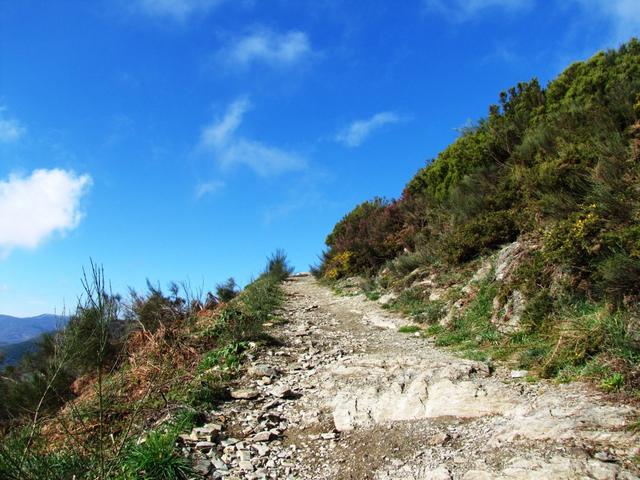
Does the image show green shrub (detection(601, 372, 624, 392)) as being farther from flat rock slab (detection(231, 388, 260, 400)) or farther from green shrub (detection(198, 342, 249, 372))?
green shrub (detection(198, 342, 249, 372))

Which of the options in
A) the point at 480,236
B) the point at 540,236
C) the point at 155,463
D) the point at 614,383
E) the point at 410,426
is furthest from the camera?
the point at 480,236

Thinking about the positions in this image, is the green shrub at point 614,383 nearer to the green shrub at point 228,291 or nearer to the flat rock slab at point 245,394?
the flat rock slab at point 245,394

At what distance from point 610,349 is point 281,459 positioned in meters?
3.56

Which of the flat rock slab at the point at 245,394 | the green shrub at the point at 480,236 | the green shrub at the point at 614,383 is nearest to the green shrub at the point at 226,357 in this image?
the flat rock slab at the point at 245,394

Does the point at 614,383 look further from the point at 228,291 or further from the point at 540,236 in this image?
the point at 228,291

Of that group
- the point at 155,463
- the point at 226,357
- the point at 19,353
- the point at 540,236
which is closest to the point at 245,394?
the point at 226,357

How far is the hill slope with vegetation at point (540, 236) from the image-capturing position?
506 centimetres

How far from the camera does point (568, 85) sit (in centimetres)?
1220

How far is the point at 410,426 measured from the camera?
4281 millimetres

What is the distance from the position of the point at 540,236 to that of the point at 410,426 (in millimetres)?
4847

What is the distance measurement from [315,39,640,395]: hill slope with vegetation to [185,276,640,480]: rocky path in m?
0.76

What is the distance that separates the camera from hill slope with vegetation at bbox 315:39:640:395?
16.6 ft

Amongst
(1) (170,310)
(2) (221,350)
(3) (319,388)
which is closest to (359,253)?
(1) (170,310)

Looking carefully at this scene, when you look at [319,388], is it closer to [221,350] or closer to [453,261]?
[221,350]
